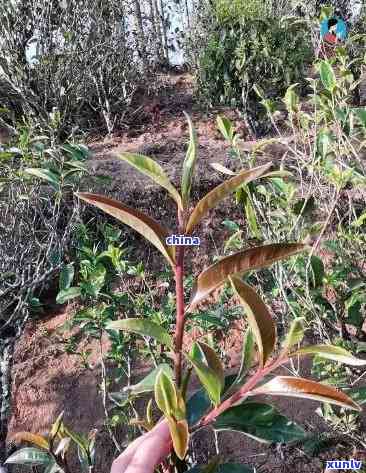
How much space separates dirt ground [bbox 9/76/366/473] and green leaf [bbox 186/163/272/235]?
0.72 ft

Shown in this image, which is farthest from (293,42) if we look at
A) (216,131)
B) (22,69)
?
(22,69)

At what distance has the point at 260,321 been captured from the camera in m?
0.72

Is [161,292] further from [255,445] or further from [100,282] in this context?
[100,282]

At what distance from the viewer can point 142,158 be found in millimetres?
757

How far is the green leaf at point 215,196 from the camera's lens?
27.1 inches

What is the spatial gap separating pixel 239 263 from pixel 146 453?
0.95 ft

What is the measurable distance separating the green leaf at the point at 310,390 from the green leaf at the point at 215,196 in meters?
0.25

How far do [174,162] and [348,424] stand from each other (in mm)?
2776

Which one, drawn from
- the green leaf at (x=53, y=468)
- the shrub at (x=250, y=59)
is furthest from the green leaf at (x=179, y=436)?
the shrub at (x=250, y=59)

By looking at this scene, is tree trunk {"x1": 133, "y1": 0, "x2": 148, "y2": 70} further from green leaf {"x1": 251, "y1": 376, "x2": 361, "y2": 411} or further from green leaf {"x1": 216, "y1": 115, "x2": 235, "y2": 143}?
green leaf {"x1": 251, "y1": 376, "x2": 361, "y2": 411}

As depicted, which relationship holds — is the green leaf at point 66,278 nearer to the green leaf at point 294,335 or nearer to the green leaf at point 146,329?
the green leaf at point 146,329

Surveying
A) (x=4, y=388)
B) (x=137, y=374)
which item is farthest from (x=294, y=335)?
(x=137, y=374)

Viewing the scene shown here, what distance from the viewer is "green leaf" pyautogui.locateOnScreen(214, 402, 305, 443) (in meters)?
0.82

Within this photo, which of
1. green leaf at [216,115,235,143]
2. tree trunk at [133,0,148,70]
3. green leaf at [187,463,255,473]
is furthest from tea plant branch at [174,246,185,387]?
tree trunk at [133,0,148,70]
